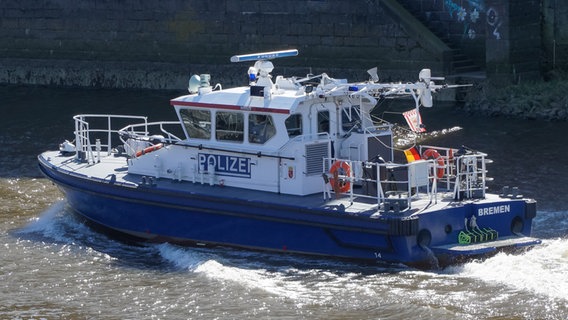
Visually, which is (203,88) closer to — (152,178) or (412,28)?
(152,178)

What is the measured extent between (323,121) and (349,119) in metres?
0.43

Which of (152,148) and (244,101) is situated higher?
(244,101)

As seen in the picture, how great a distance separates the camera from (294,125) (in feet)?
56.6

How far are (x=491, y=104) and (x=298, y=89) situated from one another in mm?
Answer: 10705

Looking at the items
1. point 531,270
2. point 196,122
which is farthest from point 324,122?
point 531,270

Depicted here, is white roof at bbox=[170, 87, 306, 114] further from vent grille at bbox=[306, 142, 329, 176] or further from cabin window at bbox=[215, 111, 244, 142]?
vent grille at bbox=[306, 142, 329, 176]

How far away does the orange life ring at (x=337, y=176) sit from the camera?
1670 centimetres

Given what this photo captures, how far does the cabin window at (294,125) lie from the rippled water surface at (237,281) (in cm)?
169

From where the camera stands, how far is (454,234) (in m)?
16.3

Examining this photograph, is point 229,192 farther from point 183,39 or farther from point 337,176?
point 183,39

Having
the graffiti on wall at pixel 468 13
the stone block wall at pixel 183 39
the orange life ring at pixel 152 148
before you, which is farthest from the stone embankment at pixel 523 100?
the orange life ring at pixel 152 148

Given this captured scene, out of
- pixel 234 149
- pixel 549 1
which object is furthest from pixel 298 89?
pixel 549 1

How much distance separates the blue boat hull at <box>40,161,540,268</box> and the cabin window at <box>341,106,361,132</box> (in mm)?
1456

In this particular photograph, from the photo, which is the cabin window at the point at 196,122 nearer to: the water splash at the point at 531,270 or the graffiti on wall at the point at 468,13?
the water splash at the point at 531,270
